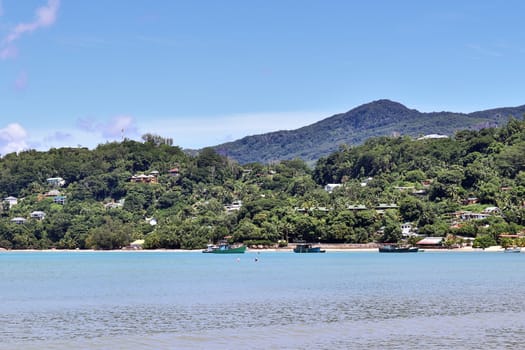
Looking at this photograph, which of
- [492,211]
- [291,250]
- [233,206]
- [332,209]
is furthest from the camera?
[233,206]

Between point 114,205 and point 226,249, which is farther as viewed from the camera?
point 114,205

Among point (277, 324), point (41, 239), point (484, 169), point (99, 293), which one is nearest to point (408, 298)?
point (277, 324)

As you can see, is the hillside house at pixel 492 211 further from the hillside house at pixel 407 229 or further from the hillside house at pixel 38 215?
the hillside house at pixel 38 215

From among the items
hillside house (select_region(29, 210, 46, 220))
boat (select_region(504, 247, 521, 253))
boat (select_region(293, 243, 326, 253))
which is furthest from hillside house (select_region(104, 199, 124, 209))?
boat (select_region(504, 247, 521, 253))

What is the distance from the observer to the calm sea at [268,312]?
108 ft

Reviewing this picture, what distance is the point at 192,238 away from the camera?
492 ft

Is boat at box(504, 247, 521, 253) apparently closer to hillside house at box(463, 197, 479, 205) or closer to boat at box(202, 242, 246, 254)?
hillside house at box(463, 197, 479, 205)

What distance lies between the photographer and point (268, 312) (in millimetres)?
42125

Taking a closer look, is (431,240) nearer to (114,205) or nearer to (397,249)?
(397,249)

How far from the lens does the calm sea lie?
32.9 metres

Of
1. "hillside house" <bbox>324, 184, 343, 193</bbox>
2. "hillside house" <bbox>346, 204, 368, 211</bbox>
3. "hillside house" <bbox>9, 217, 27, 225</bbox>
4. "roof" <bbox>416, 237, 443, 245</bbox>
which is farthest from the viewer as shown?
"hillside house" <bbox>324, 184, 343, 193</bbox>

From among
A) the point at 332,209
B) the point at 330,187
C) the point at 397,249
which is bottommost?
the point at 397,249

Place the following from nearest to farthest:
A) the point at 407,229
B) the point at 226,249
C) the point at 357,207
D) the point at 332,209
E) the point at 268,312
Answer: the point at 268,312, the point at 226,249, the point at 407,229, the point at 332,209, the point at 357,207

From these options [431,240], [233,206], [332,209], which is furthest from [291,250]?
[233,206]
